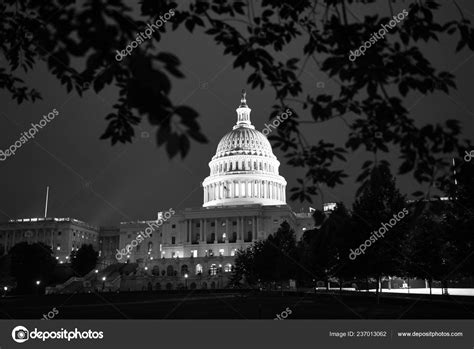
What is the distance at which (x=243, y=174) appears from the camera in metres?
157

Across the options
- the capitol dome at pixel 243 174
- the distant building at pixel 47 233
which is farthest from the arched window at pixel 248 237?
the distant building at pixel 47 233

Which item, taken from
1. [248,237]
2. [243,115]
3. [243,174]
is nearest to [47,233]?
[243,174]

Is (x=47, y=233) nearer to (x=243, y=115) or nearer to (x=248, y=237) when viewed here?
(x=248, y=237)

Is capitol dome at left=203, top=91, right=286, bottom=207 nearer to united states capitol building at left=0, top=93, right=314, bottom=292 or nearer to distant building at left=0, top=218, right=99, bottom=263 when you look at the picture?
united states capitol building at left=0, top=93, right=314, bottom=292

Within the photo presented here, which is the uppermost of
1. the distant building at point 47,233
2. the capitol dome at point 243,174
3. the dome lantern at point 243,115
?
the dome lantern at point 243,115

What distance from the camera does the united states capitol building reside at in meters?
132

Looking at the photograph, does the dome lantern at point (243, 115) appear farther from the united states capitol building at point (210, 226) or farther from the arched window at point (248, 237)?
→ the arched window at point (248, 237)

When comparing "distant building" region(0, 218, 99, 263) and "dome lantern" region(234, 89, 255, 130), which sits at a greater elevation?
"dome lantern" region(234, 89, 255, 130)

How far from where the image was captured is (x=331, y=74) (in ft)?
19.9

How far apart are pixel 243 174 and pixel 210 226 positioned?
1978cm

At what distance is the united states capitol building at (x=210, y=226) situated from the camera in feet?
432

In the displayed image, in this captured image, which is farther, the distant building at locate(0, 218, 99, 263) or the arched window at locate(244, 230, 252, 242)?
the distant building at locate(0, 218, 99, 263)

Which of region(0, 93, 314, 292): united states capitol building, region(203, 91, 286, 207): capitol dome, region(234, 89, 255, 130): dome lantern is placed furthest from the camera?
region(234, 89, 255, 130): dome lantern

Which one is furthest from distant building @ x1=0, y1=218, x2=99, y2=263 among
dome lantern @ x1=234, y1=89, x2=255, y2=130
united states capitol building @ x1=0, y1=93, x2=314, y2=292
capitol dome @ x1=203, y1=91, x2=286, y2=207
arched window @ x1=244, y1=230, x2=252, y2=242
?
dome lantern @ x1=234, y1=89, x2=255, y2=130
